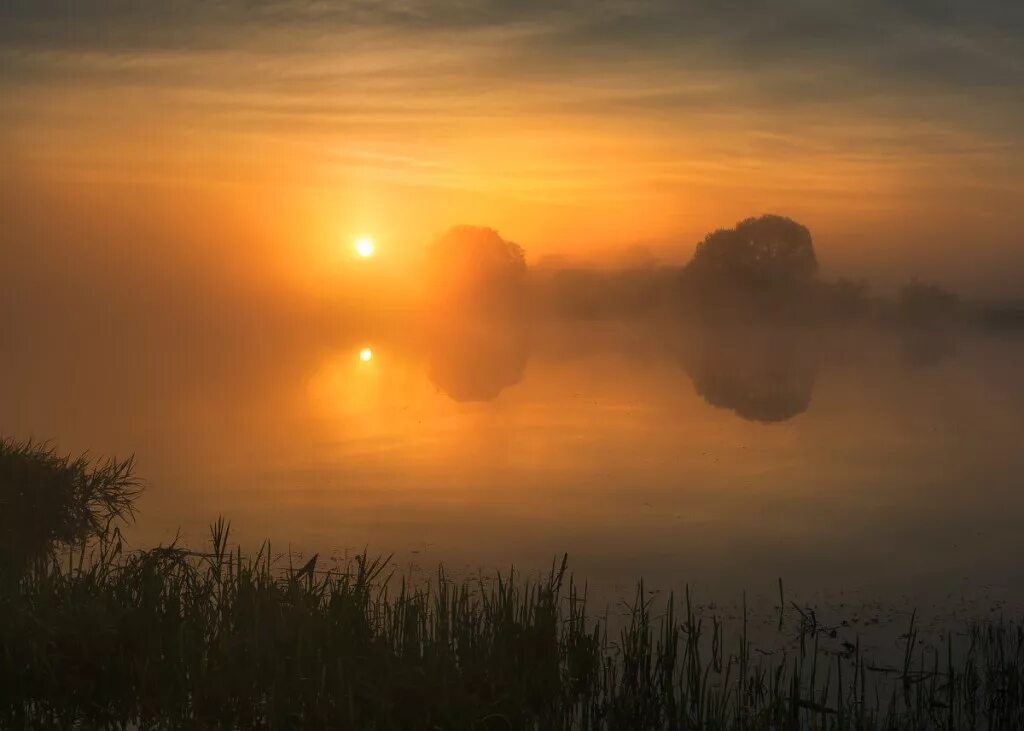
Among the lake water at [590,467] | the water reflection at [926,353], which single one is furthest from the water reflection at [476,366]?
the water reflection at [926,353]

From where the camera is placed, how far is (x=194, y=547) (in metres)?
13.9

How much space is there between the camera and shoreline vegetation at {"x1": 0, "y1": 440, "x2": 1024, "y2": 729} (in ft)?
24.8

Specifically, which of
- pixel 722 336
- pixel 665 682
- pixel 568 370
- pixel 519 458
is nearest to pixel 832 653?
pixel 665 682

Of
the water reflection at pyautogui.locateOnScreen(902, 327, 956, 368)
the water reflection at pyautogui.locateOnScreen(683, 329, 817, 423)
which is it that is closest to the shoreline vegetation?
the water reflection at pyautogui.locateOnScreen(683, 329, 817, 423)

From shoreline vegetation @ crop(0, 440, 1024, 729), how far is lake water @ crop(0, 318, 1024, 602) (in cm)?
379

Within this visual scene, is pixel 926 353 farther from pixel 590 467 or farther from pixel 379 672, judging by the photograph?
pixel 379 672

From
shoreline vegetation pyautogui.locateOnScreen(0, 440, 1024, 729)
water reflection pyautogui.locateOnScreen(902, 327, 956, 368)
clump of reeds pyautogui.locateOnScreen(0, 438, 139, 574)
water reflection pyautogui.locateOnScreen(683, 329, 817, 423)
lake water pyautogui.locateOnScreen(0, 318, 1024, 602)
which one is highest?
water reflection pyautogui.locateOnScreen(902, 327, 956, 368)

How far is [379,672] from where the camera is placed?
773 cm

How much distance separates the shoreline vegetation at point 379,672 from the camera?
7566 millimetres

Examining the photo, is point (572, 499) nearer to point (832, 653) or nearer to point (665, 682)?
point (832, 653)

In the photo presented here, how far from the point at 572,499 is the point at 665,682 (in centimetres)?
1063

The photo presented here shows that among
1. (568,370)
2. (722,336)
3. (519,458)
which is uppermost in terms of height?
(722,336)

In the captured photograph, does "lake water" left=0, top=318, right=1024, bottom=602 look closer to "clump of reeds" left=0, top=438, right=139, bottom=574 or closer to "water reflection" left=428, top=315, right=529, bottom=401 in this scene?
"water reflection" left=428, top=315, right=529, bottom=401

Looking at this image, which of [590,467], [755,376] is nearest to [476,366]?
[755,376]
